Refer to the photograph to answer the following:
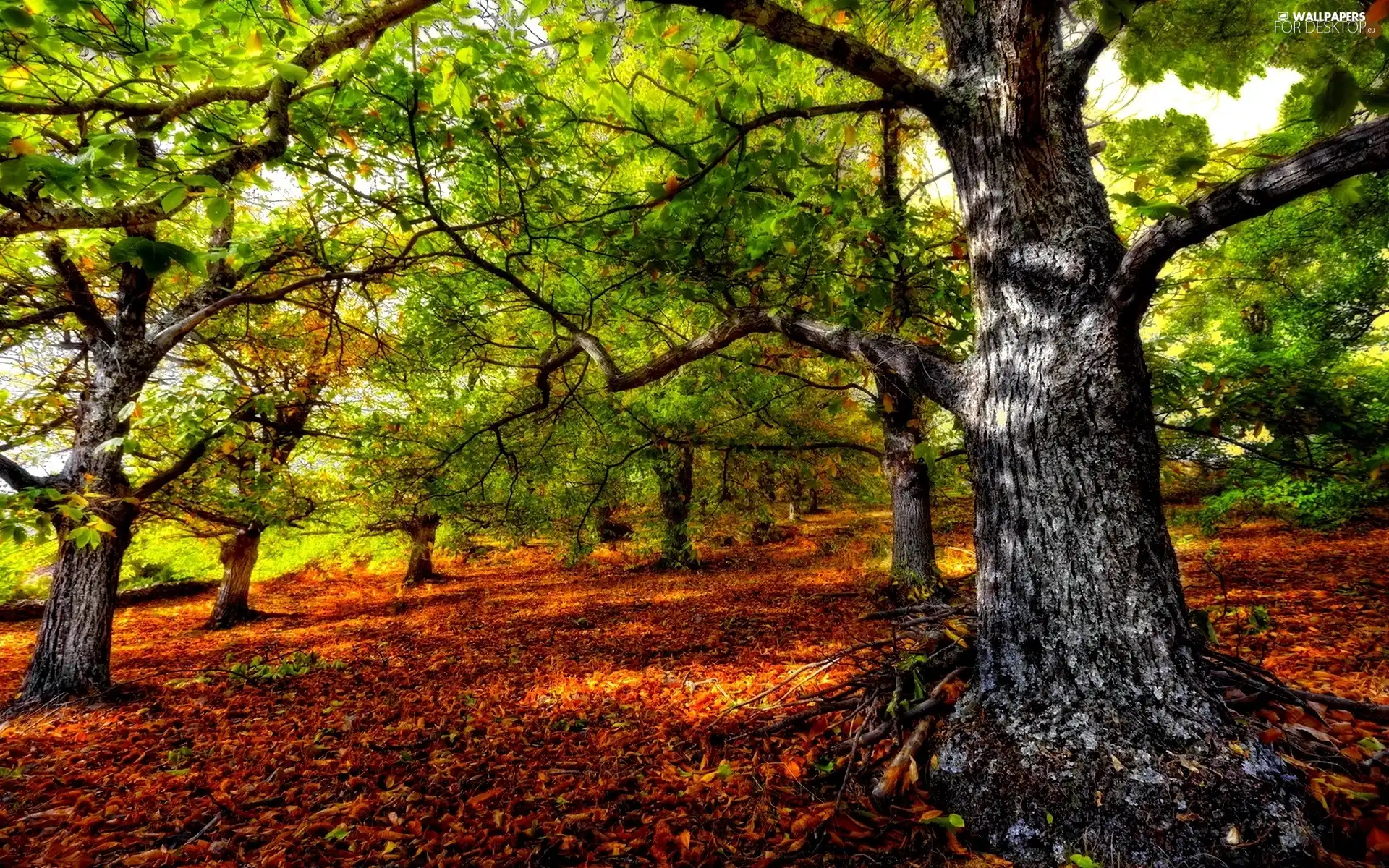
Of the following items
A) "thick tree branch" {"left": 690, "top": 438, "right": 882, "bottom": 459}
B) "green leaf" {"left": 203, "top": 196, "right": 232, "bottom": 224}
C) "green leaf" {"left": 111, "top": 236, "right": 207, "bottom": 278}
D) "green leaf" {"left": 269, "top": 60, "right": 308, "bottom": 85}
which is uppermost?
"green leaf" {"left": 269, "top": 60, "right": 308, "bottom": 85}

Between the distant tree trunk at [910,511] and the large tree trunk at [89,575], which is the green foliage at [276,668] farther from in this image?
the distant tree trunk at [910,511]

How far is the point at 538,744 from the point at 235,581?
1054 cm

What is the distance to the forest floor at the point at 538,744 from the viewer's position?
2.34 m

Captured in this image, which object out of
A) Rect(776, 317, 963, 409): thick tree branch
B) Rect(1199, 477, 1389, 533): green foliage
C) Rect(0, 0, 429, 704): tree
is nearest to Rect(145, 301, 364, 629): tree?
Rect(0, 0, 429, 704): tree

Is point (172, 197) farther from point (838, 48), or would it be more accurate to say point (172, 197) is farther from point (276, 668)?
point (276, 668)

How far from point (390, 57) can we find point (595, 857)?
184 inches

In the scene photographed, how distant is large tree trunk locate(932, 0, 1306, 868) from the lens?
190 cm

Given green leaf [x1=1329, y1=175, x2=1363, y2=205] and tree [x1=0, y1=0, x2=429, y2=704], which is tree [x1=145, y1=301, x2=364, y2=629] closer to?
tree [x1=0, y1=0, x2=429, y2=704]

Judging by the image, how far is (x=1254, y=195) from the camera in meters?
1.73

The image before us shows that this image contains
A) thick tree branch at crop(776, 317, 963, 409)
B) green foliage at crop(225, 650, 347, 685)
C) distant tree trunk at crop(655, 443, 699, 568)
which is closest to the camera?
thick tree branch at crop(776, 317, 963, 409)

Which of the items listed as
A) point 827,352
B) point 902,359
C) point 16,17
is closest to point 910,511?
point 827,352

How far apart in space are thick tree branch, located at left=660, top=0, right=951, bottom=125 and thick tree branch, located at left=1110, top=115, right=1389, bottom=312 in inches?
45.4

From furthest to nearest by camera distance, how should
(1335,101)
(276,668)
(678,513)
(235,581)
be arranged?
(678,513), (235,581), (276,668), (1335,101)

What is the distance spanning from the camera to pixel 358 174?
13.0 ft
